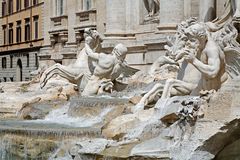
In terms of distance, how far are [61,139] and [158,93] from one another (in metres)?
2.02

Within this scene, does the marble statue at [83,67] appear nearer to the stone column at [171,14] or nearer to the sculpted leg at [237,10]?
the stone column at [171,14]

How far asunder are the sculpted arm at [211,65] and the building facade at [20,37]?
30409 mm

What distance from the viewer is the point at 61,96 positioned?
16.0 meters

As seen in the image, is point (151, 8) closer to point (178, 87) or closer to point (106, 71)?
point (106, 71)

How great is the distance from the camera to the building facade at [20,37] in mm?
42094

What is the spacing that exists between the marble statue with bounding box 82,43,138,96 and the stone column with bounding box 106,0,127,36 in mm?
5322

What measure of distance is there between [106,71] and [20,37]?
3290 centimetres

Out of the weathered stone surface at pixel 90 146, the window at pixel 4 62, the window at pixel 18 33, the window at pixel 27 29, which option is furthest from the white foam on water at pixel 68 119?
the window at pixel 4 62

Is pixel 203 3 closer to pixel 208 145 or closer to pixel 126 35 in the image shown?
pixel 126 35

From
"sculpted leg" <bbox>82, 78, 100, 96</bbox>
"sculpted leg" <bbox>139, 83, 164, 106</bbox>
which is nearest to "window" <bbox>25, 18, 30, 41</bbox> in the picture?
"sculpted leg" <bbox>82, 78, 100, 96</bbox>

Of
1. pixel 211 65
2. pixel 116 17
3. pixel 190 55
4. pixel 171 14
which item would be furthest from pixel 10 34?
pixel 211 65

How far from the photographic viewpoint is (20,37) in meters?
47.2

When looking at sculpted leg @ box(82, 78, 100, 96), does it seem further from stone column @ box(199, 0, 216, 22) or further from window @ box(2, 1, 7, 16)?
window @ box(2, 1, 7, 16)

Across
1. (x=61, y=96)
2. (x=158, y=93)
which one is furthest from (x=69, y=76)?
(x=158, y=93)
